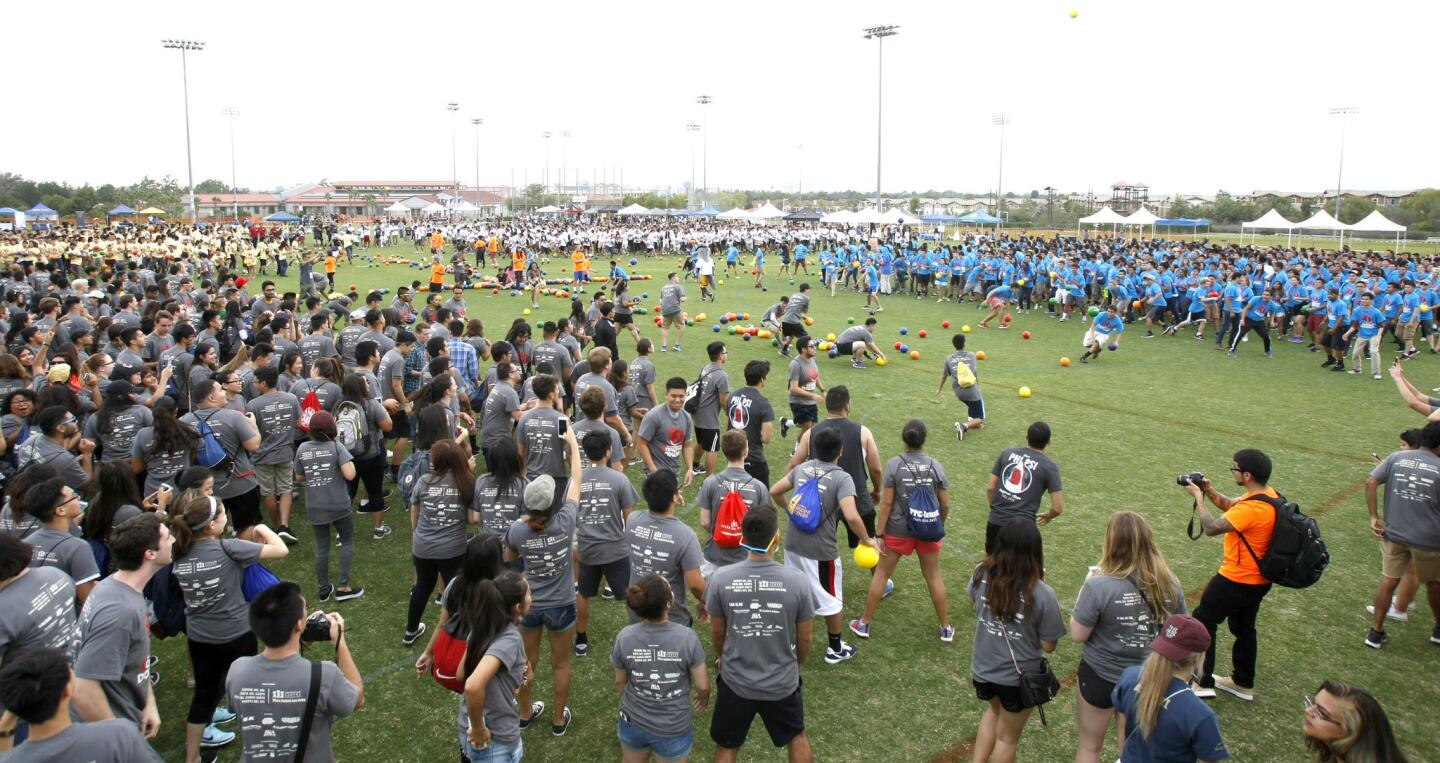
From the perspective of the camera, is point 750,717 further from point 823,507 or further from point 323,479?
point 323,479

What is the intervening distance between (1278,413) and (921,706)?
10.6 m

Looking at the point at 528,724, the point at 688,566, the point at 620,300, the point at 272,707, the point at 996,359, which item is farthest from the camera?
the point at 996,359

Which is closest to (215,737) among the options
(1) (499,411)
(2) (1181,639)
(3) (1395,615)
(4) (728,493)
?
(4) (728,493)

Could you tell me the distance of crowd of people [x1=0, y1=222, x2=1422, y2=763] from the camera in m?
3.62

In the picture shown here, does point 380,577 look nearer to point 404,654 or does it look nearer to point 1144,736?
point 404,654

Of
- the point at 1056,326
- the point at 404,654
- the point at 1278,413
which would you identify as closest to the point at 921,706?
the point at 404,654

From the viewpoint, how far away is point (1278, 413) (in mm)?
12969

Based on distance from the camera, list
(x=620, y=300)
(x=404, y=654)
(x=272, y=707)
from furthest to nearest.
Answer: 1. (x=620, y=300)
2. (x=404, y=654)
3. (x=272, y=707)

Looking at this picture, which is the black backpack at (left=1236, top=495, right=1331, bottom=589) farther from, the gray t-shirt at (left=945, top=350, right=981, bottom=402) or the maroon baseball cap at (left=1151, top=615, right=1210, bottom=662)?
the gray t-shirt at (left=945, top=350, right=981, bottom=402)

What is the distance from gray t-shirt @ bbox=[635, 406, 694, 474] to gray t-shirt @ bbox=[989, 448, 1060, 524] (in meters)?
2.74

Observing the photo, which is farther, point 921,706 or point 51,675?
point 921,706

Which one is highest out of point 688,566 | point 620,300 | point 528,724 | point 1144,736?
point 620,300

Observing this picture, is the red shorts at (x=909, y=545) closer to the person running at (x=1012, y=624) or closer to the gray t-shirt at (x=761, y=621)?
the person running at (x=1012, y=624)

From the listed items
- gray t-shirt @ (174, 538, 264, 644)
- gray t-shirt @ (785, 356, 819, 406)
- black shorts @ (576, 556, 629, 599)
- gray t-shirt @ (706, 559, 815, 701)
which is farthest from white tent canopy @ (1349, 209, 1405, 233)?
gray t-shirt @ (174, 538, 264, 644)
